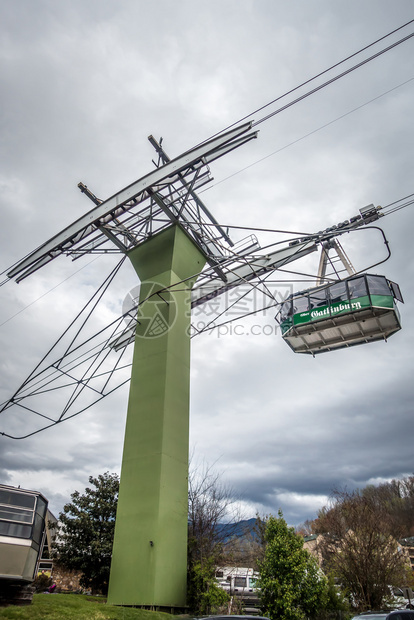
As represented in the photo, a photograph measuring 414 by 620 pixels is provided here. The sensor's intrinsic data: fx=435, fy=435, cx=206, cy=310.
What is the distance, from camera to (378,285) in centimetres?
2041

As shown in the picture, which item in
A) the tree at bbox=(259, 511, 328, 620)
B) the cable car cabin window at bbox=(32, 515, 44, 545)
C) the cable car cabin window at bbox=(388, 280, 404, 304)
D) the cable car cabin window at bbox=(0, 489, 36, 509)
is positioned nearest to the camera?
the cable car cabin window at bbox=(0, 489, 36, 509)

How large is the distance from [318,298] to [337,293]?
3.54 feet

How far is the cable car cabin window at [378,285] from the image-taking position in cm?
2017

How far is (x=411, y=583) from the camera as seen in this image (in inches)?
1291

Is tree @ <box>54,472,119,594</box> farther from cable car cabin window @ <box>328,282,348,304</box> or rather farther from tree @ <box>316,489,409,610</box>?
cable car cabin window @ <box>328,282,348,304</box>

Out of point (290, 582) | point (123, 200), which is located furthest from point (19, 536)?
point (123, 200)

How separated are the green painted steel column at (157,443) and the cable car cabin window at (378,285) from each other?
820 cm

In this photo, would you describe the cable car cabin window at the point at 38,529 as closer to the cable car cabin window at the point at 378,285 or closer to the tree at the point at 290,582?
the tree at the point at 290,582

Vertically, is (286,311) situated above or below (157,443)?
above

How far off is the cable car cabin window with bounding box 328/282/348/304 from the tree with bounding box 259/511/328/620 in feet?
34.8

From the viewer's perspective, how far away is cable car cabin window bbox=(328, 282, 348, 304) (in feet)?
68.2

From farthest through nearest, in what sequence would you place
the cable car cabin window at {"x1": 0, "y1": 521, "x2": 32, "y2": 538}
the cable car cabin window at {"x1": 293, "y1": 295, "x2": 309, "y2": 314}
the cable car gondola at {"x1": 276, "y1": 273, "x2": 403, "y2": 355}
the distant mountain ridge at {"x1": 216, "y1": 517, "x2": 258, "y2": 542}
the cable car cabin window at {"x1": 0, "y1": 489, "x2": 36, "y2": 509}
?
the cable car cabin window at {"x1": 293, "y1": 295, "x2": 309, "y2": 314}
the cable car gondola at {"x1": 276, "y1": 273, "x2": 403, "y2": 355}
the distant mountain ridge at {"x1": 216, "y1": 517, "x2": 258, "y2": 542}
the cable car cabin window at {"x1": 0, "y1": 489, "x2": 36, "y2": 509}
the cable car cabin window at {"x1": 0, "y1": 521, "x2": 32, "y2": 538}

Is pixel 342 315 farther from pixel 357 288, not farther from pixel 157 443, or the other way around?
pixel 157 443

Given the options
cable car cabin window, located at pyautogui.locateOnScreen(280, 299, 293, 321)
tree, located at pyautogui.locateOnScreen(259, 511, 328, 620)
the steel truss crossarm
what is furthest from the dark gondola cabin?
cable car cabin window, located at pyautogui.locateOnScreen(280, 299, 293, 321)
